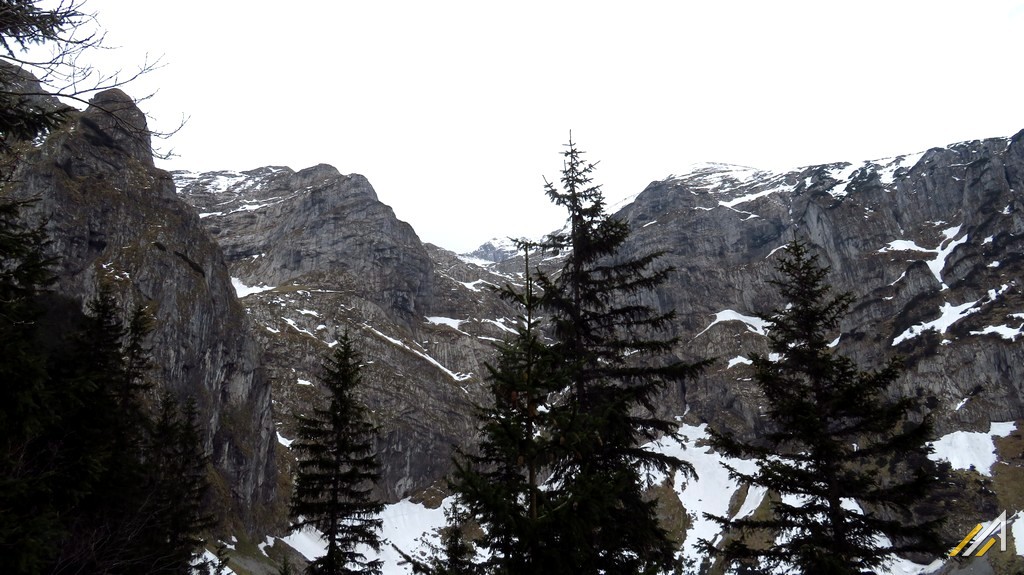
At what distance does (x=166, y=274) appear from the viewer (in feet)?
316

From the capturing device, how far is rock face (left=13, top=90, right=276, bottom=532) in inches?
3538

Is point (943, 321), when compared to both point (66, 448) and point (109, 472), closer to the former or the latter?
point (109, 472)

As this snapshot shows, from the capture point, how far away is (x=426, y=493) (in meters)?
159

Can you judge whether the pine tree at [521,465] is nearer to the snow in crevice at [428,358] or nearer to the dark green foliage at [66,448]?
the dark green foliage at [66,448]

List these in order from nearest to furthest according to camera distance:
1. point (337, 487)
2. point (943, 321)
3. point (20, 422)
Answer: point (20, 422), point (337, 487), point (943, 321)

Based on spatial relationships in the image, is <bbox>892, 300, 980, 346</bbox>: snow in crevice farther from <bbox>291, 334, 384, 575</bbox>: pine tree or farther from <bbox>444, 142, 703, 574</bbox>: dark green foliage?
<bbox>291, 334, 384, 575</bbox>: pine tree

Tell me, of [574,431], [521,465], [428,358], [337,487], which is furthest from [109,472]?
[428,358]

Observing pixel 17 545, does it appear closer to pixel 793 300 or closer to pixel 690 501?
pixel 793 300

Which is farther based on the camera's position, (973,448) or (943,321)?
(943,321)

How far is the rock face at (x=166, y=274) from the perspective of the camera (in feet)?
295

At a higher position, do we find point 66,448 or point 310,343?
point 66,448

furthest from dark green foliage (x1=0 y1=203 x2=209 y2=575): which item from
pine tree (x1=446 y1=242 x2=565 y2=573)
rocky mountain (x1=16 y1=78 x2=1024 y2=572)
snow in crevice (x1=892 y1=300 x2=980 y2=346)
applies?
snow in crevice (x1=892 y1=300 x2=980 y2=346)

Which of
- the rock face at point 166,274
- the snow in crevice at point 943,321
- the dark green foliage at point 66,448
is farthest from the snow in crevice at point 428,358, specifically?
the dark green foliage at point 66,448

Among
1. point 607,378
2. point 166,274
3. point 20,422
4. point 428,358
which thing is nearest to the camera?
point 20,422
